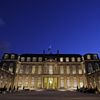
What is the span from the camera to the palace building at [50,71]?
67.1m

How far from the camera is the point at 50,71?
6956cm

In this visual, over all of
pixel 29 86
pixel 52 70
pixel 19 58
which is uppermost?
pixel 19 58

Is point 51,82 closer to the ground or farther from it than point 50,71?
closer to the ground

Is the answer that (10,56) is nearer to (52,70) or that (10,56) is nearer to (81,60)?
(52,70)

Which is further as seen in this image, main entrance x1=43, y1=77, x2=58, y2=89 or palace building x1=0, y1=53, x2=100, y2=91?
main entrance x1=43, y1=77, x2=58, y2=89

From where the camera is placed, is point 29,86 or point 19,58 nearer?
point 29,86

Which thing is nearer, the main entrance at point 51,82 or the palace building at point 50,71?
the palace building at point 50,71

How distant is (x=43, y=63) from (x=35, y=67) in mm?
3490

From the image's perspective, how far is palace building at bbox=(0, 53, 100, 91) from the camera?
220 feet

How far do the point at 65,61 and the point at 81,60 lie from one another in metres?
6.41

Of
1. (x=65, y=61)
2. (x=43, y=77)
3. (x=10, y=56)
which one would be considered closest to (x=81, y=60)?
(x=65, y=61)

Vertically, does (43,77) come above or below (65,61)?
below

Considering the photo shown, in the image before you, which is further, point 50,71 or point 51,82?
point 50,71

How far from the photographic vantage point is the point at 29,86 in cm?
6781
